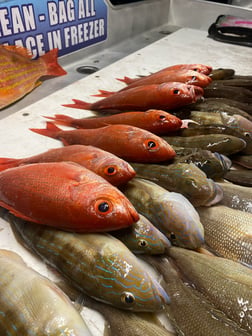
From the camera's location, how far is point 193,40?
3.51 m

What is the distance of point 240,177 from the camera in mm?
1424

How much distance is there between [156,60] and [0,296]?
8.32 feet

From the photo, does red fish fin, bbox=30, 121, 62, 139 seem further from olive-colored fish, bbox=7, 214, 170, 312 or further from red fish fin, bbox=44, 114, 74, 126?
olive-colored fish, bbox=7, 214, 170, 312

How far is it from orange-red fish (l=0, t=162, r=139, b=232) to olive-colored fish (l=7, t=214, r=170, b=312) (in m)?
Result: 0.04

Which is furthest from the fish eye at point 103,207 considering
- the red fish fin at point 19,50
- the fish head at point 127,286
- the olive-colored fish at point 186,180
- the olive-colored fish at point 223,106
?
the red fish fin at point 19,50

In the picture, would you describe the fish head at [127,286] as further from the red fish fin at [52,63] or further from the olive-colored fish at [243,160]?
the red fish fin at [52,63]

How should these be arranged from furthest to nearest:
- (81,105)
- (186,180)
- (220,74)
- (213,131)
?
(220,74), (81,105), (213,131), (186,180)

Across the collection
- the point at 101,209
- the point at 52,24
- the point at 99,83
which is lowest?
the point at 99,83

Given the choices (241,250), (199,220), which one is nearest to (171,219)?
(199,220)

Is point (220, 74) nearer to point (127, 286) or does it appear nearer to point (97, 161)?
point (97, 161)

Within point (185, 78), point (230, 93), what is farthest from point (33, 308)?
point (230, 93)

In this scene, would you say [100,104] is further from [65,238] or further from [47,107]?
[65,238]

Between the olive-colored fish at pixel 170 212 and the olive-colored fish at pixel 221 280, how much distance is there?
0.05 m

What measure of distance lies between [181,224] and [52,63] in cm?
177
